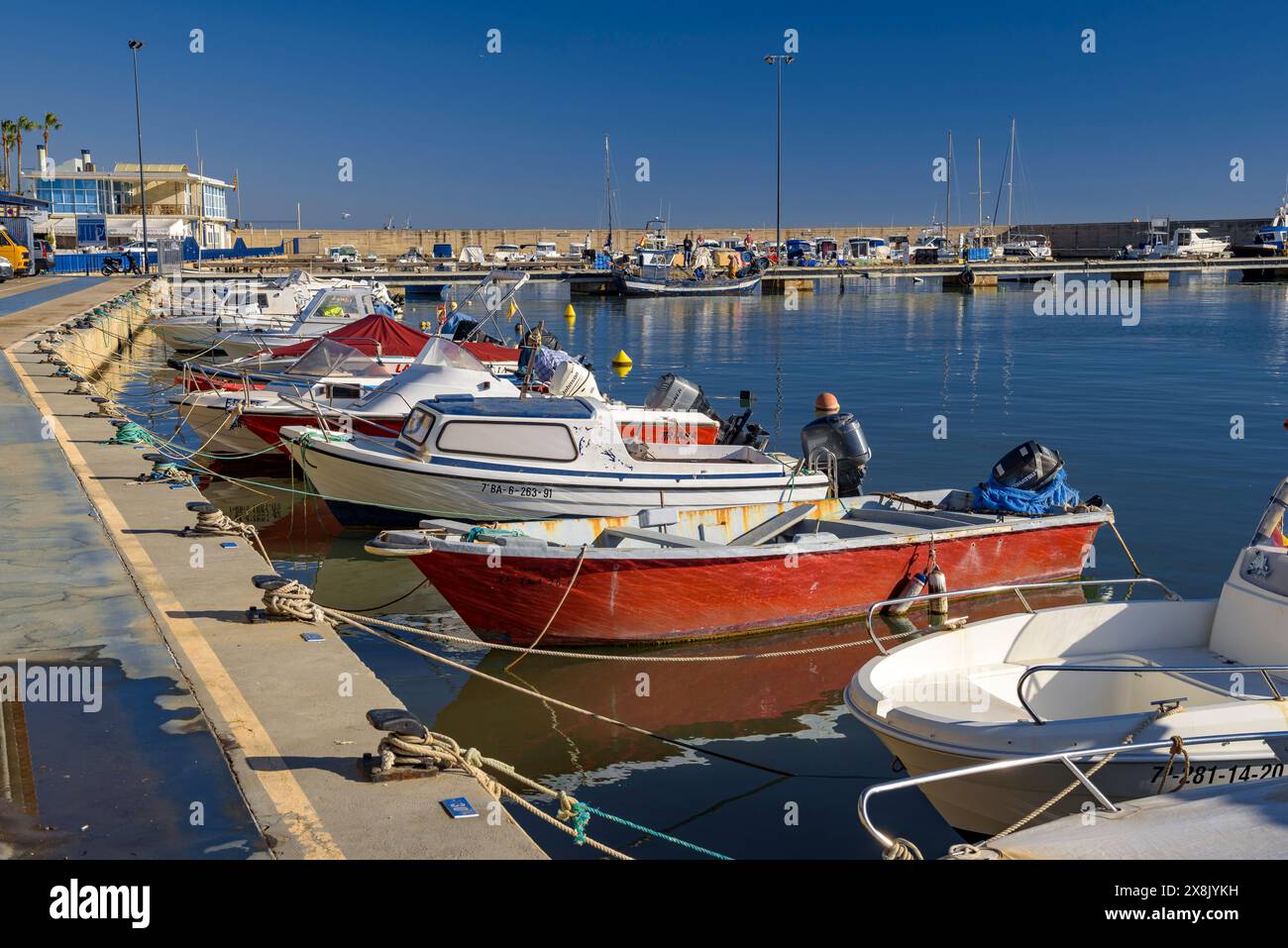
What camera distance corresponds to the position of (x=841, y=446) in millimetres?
15766

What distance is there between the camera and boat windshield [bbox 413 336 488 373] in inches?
747

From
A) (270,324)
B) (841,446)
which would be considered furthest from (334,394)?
(270,324)

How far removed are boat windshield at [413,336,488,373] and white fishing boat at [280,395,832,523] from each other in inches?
130

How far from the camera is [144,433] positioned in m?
16.7

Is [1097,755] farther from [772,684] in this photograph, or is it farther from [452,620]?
[452,620]

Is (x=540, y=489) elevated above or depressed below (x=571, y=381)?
below

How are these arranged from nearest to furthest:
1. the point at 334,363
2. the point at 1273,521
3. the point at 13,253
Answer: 1. the point at 1273,521
2. the point at 334,363
3. the point at 13,253

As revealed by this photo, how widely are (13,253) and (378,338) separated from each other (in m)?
40.3

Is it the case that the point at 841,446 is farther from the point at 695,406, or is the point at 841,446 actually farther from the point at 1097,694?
the point at 1097,694

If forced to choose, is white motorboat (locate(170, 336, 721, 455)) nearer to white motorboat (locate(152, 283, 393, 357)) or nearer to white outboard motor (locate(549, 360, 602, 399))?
white outboard motor (locate(549, 360, 602, 399))

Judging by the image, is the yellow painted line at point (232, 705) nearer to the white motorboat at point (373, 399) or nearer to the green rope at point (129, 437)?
the green rope at point (129, 437)

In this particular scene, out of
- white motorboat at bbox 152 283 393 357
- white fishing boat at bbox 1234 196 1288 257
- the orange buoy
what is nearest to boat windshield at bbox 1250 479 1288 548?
the orange buoy

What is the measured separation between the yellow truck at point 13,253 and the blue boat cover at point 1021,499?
52408mm
